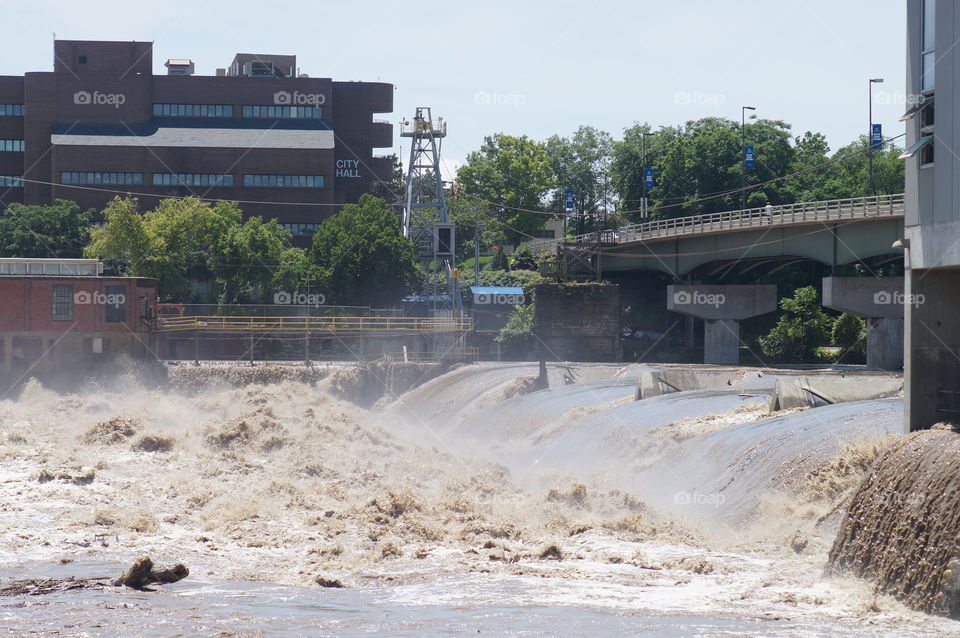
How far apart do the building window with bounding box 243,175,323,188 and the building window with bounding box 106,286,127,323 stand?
3310 cm

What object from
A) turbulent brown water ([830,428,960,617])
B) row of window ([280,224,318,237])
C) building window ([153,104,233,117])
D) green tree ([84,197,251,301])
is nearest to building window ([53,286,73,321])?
green tree ([84,197,251,301])

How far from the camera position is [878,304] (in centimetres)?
5216

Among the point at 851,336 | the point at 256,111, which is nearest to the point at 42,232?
the point at 256,111

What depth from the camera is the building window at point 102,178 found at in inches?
3300

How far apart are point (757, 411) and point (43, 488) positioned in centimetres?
1667

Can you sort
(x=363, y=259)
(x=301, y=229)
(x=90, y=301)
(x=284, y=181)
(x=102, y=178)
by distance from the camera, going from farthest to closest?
(x=301, y=229), (x=284, y=181), (x=102, y=178), (x=363, y=259), (x=90, y=301)

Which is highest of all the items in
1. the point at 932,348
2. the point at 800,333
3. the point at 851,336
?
the point at 800,333

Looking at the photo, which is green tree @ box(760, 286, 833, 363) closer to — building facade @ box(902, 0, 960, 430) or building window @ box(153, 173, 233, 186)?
building window @ box(153, 173, 233, 186)

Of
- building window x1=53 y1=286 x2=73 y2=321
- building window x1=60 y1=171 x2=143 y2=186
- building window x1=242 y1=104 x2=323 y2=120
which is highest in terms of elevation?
building window x1=242 y1=104 x2=323 y2=120

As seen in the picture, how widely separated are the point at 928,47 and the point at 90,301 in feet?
149

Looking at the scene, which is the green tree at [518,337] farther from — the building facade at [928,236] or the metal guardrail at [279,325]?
the building facade at [928,236]

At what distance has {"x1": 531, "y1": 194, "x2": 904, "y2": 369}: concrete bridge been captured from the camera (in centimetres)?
5203

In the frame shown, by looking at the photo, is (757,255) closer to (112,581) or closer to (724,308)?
(724,308)

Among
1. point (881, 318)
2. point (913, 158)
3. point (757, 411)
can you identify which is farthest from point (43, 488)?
point (881, 318)
